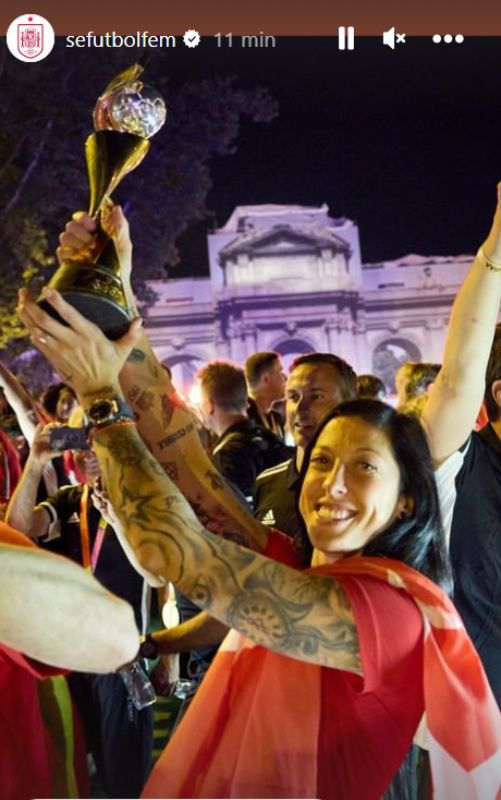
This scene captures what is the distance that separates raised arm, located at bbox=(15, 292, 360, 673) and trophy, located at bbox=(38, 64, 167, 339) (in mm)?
27

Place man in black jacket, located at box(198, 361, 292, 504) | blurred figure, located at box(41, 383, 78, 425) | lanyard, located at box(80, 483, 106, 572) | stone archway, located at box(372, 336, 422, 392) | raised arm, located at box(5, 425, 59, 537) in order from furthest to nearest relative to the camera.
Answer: stone archway, located at box(372, 336, 422, 392), blurred figure, located at box(41, 383, 78, 425), man in black jacket, located at box(198, 361, 292, 504), lanyard, located at box(80, 483, 106, 572), raised arm, located at box(5, 425, 59, 537)

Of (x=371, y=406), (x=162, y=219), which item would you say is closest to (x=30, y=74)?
(x=162, y=219)

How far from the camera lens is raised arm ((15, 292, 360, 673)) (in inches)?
44.6

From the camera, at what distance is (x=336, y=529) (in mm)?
1233

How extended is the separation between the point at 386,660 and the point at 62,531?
1.55 meters

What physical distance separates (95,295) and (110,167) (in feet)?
0.74

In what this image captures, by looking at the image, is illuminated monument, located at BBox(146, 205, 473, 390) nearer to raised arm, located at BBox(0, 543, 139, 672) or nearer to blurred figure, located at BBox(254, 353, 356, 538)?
blurred figure, located at BBox(254, 353, 356, 538)

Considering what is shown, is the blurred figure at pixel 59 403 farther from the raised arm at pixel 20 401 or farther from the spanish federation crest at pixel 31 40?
the spanish federation crest at pixel 31 40

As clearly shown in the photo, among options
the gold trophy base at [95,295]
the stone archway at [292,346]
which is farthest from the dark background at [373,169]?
the gold trophy base at [95,295]

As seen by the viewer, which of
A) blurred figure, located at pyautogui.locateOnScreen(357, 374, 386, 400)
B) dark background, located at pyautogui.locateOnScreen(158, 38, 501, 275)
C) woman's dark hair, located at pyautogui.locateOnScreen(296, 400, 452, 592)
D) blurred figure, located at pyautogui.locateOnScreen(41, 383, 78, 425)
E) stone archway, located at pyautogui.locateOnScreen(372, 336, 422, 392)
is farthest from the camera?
stone archway, located at pyautogui.locateOnScreen(372, 336, 422, 392)

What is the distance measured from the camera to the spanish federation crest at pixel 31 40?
173 cm

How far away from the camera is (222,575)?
1.14 metres

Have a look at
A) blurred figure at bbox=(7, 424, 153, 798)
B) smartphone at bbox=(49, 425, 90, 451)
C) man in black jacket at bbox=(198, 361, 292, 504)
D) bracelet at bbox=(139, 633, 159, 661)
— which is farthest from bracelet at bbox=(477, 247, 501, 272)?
man in black jacket at bbox=(198, 361, 292, 504)

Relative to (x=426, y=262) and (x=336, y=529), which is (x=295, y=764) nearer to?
(x=336, y=529)
